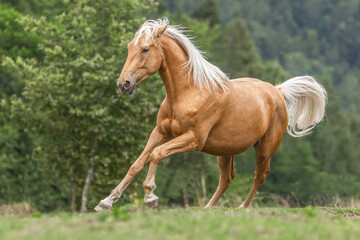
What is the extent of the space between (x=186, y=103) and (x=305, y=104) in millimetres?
4225

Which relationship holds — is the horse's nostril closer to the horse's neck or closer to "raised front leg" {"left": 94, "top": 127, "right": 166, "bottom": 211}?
the horse's neck

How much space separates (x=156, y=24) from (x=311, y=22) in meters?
140

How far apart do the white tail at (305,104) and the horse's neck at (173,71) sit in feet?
12.3

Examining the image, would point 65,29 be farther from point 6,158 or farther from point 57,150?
point 6,158

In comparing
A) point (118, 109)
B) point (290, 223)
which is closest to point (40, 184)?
point (118, 109)

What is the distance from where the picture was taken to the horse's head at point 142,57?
8.95m

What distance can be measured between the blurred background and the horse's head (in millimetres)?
1832

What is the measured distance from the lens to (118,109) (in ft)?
72.4

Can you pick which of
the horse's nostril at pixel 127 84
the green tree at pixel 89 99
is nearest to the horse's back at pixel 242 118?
the horse's nostril at pixel 127 84

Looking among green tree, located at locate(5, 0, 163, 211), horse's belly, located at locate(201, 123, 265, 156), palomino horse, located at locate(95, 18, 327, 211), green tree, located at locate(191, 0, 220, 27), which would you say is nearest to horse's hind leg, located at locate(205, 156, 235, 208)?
palomino horse, located at locate(95, 18, 327, 211)

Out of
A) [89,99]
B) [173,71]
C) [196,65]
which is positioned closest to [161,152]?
[173,71]

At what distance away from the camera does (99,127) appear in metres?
21.8

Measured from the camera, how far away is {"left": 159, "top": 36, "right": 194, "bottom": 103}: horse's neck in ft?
31.0

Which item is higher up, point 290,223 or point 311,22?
point 311,22
